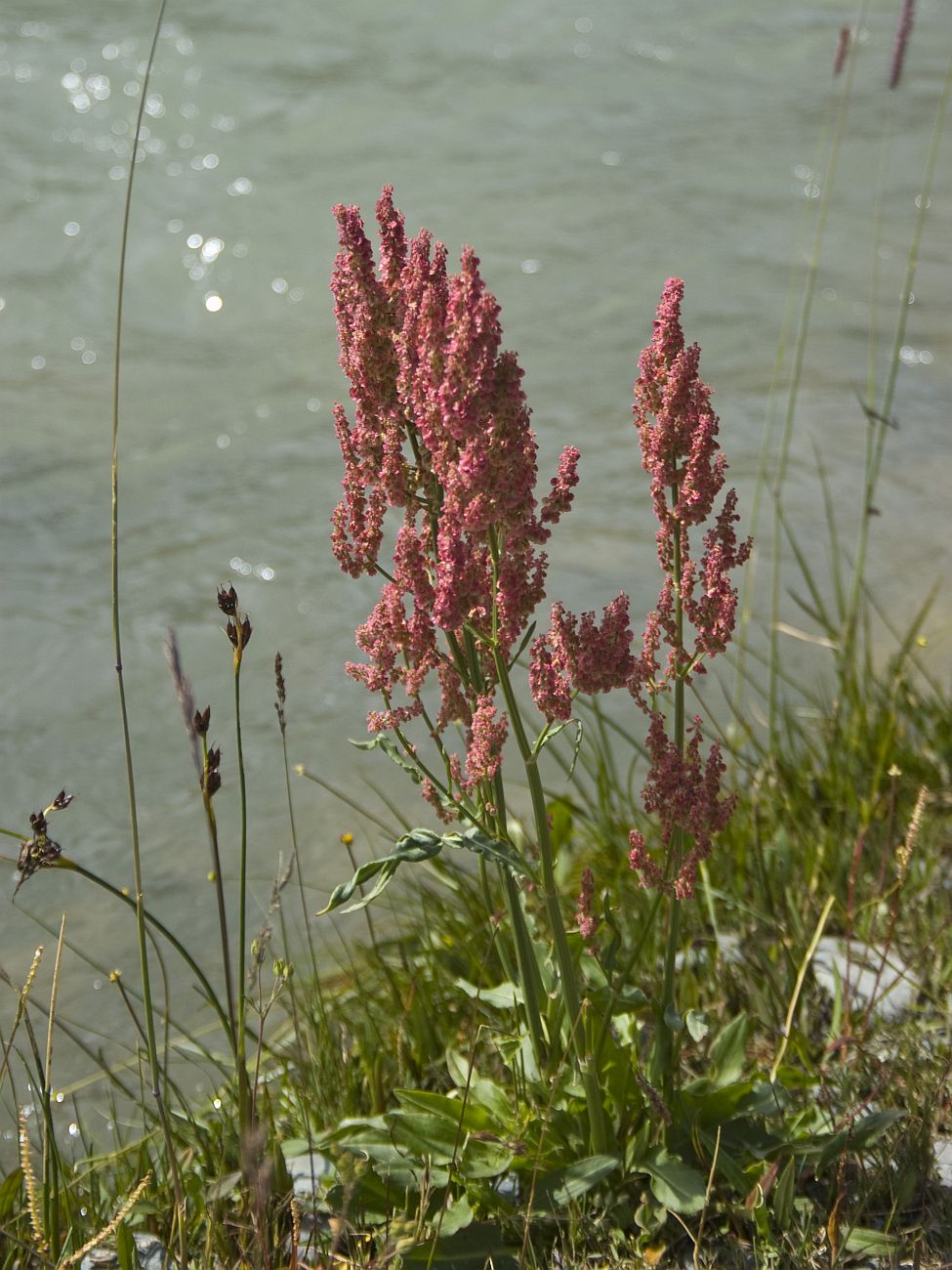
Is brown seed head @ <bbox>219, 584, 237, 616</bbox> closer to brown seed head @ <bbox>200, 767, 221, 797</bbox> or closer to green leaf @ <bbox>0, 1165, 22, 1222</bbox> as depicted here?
brown seed head @ <bbox>200, 767, 221, 797</bbox>

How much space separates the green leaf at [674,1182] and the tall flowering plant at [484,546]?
9 cm

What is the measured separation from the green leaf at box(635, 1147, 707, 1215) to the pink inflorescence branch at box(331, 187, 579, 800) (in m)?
0.63

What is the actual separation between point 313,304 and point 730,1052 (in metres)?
4.93

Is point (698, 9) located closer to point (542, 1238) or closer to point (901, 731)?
point (901, 731)

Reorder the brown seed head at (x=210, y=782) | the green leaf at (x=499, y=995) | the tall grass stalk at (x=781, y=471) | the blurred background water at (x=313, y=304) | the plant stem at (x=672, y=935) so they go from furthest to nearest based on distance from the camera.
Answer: the blurred background water at (x=313, y=304) < the tall grass stalk at (x=781, y=471) < the green leaf at (x=499, y=995) < the plant stem at (x=672, y=935) < the brown seed head at (x=210, y=782)

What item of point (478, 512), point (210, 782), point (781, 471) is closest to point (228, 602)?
point (210, 782)

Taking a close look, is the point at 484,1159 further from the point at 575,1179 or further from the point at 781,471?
the point at 781,471

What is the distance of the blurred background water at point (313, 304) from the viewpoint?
14.0 feet

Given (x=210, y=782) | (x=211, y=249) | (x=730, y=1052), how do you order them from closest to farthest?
(x=210, y=782) < (x=730, y=1052) < (x=211, y=249)

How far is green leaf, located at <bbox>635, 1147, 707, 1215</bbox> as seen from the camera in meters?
1.89

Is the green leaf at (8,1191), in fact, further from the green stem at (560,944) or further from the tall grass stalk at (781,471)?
the tall grass stalk at (781,471)

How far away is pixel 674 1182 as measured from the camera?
75.5 inches

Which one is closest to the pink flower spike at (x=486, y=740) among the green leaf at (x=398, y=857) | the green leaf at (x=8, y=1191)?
the green leaf at (x=398, y=857)

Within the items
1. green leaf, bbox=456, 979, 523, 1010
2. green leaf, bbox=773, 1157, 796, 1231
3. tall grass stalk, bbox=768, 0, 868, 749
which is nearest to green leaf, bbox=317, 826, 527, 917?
green leaf, bbox=456, 979, 523, 1010
